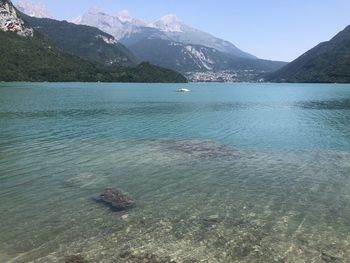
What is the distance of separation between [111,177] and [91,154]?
978cm

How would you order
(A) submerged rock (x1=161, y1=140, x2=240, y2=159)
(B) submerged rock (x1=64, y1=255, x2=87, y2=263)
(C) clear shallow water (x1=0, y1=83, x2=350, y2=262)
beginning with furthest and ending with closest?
(A) submerged rock (x1=161, y1=140, x2=240, y2=159) → (C) clear shallow water (x1=0, y1=83, x2=350, y2=262) → (B) submerged rock (x1=64, y1=255, x2=87, y2=263)

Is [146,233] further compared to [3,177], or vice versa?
[3,177]

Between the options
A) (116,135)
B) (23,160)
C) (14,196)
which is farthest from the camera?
(116,135)

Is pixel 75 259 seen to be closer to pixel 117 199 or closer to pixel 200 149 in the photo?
pixel 117 199

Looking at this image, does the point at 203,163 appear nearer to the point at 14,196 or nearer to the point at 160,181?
the point at 160,181

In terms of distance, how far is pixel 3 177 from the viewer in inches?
1220

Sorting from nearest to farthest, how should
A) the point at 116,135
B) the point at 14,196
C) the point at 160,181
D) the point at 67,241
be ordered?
the point at 67,241 → the point at 14,196 → the point at 160,181 → the point at 116,135

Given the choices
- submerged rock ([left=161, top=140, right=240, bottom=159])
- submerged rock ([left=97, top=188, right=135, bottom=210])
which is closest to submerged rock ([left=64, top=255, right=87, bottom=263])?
submerged rock ([left=97, top=188, right=135, bottom=210])

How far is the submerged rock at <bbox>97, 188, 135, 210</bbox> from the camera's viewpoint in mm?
24448

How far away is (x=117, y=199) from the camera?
2516 cm

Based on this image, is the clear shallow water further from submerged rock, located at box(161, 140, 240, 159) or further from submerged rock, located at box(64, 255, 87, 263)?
submerged rock, located at box(64, 255, 87, 263)

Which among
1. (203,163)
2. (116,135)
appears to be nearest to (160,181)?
(203,163)

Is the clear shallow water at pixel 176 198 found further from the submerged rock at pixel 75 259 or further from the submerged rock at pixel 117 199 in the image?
the submerged rock at pixel 117 199

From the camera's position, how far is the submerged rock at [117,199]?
24.4 metres
